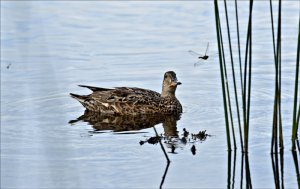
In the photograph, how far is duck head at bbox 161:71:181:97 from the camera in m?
12.4

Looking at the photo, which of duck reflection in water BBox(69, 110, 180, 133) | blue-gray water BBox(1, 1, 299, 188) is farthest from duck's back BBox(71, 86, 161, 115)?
blue-gray water BBox(1, 1, 299, 188)

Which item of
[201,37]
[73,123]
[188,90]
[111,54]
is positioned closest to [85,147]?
[73,123]

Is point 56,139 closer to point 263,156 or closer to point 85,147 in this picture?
point 85,147

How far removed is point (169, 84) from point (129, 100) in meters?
0.54

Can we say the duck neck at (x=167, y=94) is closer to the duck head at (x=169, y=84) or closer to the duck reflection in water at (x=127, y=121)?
the duck head at (x=169, y=84)

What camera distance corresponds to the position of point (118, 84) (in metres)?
13.1

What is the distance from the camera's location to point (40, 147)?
1000cm

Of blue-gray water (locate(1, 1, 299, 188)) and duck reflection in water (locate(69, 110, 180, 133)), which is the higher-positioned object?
blue-gray water (locate(1, 1, 299, 188))

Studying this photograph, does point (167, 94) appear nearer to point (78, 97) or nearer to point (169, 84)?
point (169, 84)

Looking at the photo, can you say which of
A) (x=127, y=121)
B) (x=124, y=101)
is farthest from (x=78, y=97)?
(x=127, y=121)

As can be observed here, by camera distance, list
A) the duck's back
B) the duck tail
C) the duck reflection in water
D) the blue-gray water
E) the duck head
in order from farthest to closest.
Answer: the duck's back
the duck head
the duck tail
the duck reflection in water
the blue-gray water

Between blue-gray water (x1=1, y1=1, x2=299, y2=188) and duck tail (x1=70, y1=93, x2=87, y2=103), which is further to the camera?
duck tail (x1=70, y1=93, x2=87, y2=103)

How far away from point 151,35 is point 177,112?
131 inches

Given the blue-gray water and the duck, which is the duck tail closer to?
the duck
